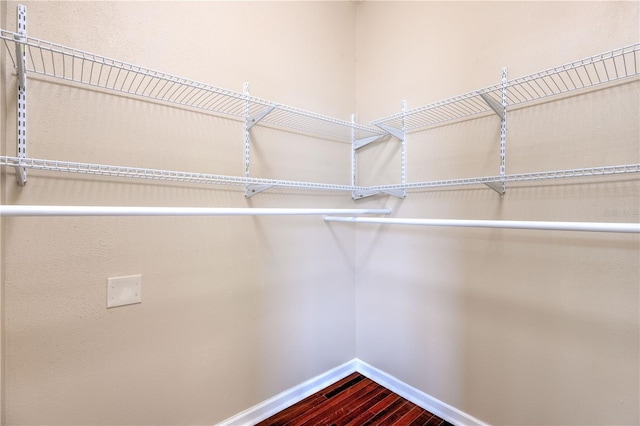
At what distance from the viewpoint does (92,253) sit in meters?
0.98

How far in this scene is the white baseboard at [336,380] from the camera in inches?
53.1

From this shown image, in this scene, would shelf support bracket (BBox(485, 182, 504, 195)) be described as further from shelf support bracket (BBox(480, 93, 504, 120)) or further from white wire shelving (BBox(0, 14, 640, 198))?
shelf support bracket (BBox(480, 93, 504, 120))

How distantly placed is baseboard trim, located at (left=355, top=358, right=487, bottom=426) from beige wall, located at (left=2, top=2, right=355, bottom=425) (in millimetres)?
282

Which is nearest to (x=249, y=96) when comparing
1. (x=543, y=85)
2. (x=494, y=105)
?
A: (x=494, y=105)

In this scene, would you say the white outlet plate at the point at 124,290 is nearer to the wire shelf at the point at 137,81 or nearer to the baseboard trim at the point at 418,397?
the wire shelf at the point at 137,81

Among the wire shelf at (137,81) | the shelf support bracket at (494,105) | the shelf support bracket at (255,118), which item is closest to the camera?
the wire shelf at (137,81)

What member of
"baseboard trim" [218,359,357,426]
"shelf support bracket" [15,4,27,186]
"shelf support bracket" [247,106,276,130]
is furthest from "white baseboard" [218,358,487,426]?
"shelf support bracket" [247,106,276,130]

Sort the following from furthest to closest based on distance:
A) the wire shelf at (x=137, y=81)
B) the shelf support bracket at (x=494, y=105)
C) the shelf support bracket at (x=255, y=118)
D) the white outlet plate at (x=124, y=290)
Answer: the shelf support bracket at (x=255, y=118) < the shelf support bracket at (x=494, y=105) < the white outlet plate at (x=124, y=290) < the wire shelf at (x=137, y=81)

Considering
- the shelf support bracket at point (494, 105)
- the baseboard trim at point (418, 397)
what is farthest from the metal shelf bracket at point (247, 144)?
the baseboard trim at point (418, 397)

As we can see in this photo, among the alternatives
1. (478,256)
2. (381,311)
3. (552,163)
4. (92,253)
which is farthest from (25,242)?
(552,163)

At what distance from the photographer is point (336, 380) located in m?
1.72

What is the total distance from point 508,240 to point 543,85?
2.10 ft

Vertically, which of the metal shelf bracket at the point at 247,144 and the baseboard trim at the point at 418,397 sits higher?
the metal shelf bracket at the point at 247,144

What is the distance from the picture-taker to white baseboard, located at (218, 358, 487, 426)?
135 centimetres
